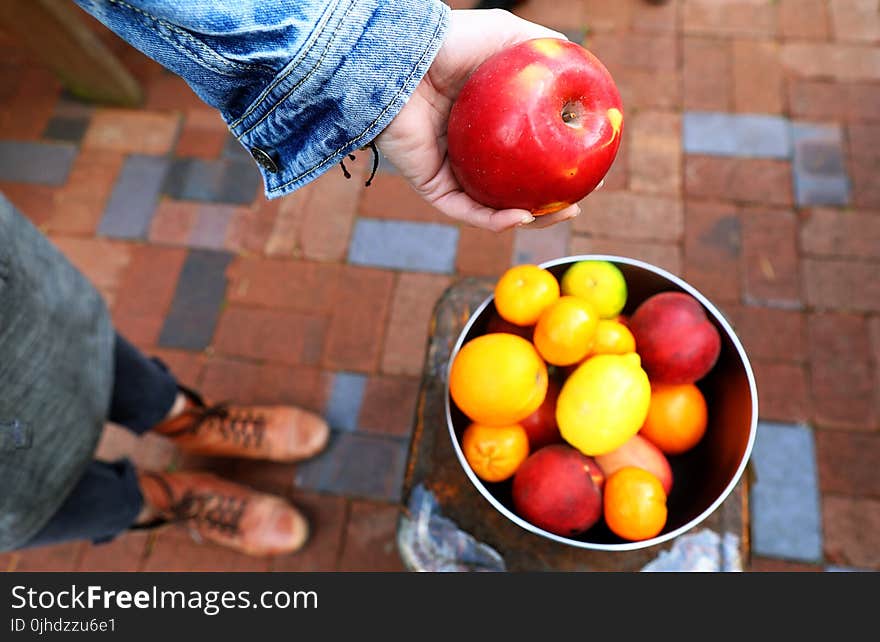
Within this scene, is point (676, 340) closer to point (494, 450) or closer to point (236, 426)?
point (494, 450)

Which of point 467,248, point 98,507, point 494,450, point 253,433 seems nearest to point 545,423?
point 494,450

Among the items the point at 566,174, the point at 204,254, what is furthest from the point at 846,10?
the point at 204,254

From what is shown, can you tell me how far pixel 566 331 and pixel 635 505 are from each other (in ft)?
0.95

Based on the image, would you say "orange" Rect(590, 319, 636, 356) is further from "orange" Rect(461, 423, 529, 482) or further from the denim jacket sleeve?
the denim jacket sleeve

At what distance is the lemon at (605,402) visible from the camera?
37.3 inches

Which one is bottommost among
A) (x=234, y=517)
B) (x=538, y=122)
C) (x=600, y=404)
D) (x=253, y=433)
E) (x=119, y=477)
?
(x=234, y=517)

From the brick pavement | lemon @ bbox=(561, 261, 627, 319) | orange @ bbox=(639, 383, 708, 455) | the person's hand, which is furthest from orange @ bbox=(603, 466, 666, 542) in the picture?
the brick pavement

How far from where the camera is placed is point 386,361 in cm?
212

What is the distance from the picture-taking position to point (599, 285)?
3.49 feet

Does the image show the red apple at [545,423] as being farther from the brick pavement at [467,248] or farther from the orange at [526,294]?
the brick pavement at [467,248]

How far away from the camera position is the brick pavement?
6.31 ft

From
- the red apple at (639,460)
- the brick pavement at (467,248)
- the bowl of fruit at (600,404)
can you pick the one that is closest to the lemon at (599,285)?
the bowl of fruit at (600,404)

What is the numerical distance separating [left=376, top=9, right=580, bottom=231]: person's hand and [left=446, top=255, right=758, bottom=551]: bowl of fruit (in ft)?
0.66

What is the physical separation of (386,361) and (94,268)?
48.1 inches
